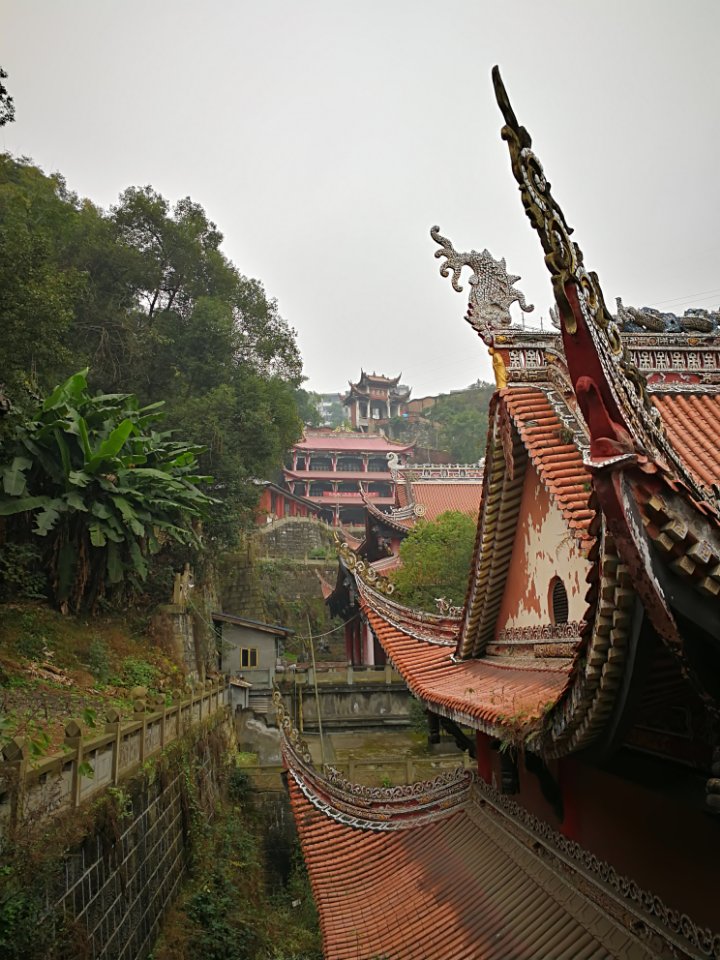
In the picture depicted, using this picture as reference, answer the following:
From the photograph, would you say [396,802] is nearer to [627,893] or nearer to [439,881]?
[439,881]

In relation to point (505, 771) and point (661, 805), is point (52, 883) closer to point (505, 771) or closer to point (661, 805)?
point (505, 771)

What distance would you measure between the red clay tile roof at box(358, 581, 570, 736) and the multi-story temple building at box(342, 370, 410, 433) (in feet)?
200

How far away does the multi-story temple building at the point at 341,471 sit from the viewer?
50875mm

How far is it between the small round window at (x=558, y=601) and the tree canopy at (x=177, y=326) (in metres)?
14.4

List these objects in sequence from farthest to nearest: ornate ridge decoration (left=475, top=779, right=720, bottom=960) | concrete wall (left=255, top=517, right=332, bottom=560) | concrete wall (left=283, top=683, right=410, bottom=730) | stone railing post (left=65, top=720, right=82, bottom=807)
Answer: concrete wall (left=255, top=517, right=332, bottom=560) < concrete wall (left=283, top=683, right=410, bottom=730) < stone railing post (left=65, top=720, right=82, bottom=807) < ornate ridge decoration (left=475, top=779, right=720, bottom=960)

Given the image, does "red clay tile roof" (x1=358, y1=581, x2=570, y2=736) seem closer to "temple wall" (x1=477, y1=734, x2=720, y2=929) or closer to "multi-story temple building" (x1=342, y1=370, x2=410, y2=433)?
"temple wall" (x1=477, y1=734, x2=720, y2=929)

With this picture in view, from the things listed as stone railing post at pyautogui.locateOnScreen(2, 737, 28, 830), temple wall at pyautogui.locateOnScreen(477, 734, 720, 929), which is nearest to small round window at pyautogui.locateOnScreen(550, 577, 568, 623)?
temple wall at pyautogui.locateOnScreen(477, 734, 720, 929)

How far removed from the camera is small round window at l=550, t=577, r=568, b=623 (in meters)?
6.04

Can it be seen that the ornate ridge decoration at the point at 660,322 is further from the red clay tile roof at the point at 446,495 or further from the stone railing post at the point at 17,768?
the red clay tile roof at the point at 446,495

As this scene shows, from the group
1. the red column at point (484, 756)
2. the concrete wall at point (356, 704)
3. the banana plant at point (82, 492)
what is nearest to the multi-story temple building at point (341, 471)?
the concrete wall at point (356, 704)

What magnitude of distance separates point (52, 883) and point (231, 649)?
18.3 m

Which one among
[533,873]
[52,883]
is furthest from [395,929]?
[52,883]

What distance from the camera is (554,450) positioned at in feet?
19.5

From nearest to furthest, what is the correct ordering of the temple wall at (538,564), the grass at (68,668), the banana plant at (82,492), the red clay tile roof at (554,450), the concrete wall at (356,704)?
the red clay tile roof at (554,450), the temple wall at (538,564), the grass at (68,668), the banana plant at (82,492), the concrete wall at (356,704)
